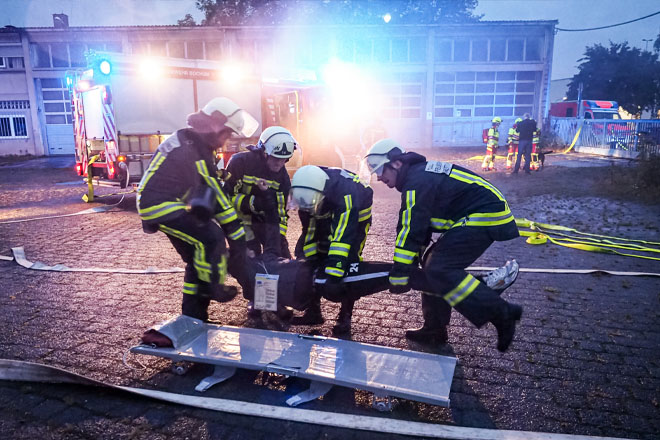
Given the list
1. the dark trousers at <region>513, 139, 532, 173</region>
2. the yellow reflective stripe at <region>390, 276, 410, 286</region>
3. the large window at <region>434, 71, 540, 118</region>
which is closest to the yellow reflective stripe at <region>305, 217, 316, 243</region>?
the yellow reflective stripe at <region>390, 276, 410, 286</region>

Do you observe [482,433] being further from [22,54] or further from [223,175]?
[22,54]

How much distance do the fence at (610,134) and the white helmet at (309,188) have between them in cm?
1435

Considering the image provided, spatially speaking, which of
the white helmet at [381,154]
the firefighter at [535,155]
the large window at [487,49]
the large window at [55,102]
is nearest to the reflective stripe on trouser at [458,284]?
the white helmet at [381,154]

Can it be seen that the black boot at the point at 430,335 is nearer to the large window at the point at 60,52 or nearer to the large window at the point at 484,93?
the large window at the point at 484,93

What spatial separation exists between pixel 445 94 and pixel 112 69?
75.1 ft

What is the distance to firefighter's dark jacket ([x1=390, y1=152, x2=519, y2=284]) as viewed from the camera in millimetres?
3453

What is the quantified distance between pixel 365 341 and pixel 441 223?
1.13 metres

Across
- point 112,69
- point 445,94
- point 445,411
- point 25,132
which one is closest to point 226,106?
point 445,411

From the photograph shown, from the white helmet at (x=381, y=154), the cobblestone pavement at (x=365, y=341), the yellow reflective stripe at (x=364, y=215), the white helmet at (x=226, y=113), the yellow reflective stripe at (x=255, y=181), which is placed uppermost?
the white helmet at (x=226, y=113)

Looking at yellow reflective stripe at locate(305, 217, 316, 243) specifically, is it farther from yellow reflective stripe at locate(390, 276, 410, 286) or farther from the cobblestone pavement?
yellow reflective stripe at locate(390, 276, 410, 286)

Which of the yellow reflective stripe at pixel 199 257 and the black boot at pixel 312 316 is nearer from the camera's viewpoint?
the yellow reflective stripe at pixel 199 257

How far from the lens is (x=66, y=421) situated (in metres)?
2.81

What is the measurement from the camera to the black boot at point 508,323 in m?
3.30

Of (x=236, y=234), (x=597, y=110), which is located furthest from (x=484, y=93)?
(x=236, y=234)
